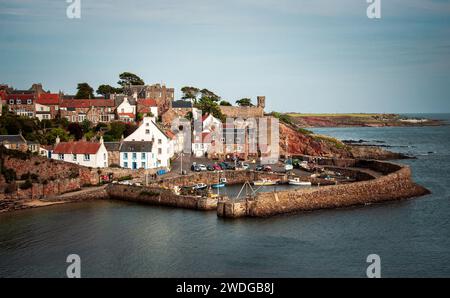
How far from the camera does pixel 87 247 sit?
34219 mm

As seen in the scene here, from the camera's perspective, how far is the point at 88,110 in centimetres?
7256

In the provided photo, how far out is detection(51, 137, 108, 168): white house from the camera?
5553 cm

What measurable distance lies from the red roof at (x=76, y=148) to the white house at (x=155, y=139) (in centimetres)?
525

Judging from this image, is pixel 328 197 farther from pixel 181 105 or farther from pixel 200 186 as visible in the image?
pixel 181 105

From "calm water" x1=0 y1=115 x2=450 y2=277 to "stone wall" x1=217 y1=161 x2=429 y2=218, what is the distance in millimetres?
1064

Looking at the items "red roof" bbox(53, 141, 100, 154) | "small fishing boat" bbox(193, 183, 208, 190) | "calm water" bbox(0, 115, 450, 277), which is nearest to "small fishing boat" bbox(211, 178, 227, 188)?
"small fishing boat" bbox(193, 183, 208, 190)

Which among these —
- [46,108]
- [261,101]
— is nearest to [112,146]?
→ [46,108]

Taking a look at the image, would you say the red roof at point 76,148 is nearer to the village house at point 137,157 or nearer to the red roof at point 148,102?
the village house at point 137,157

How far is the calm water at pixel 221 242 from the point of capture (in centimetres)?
3005

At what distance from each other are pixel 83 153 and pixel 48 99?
20.9m

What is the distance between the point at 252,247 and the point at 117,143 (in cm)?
2931

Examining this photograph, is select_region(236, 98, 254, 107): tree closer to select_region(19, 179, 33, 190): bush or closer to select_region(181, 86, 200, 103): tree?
select_region(181, 86, 200, 103): tree
